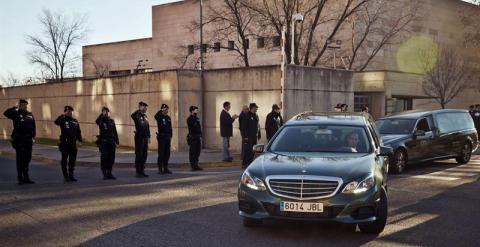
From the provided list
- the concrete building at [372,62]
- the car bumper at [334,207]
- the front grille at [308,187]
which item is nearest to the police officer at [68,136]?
the car bumper at [334,207]

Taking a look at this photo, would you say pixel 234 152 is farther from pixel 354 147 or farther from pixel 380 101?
pixel 380 101

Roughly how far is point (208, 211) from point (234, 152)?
34.9ft

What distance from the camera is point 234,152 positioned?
1877cm

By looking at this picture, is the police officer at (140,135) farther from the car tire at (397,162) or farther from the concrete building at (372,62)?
the concrete building at (372,62)

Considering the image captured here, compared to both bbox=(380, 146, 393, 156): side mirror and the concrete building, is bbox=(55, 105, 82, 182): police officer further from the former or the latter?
the concrete building

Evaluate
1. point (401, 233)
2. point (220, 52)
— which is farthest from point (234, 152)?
point (220, 52)

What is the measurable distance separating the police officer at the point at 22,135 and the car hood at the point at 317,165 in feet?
22.3

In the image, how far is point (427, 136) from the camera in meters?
13.9

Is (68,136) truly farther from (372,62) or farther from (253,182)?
(372,62)

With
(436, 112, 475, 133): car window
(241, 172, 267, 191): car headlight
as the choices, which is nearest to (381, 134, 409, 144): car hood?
(436, 112, 475, 133): car window

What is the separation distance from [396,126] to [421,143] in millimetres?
811

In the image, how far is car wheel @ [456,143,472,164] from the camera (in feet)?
50.0

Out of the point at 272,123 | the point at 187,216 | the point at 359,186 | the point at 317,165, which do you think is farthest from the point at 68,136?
the point at 359,186

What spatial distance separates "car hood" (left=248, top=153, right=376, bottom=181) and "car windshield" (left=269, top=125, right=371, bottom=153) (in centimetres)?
29
